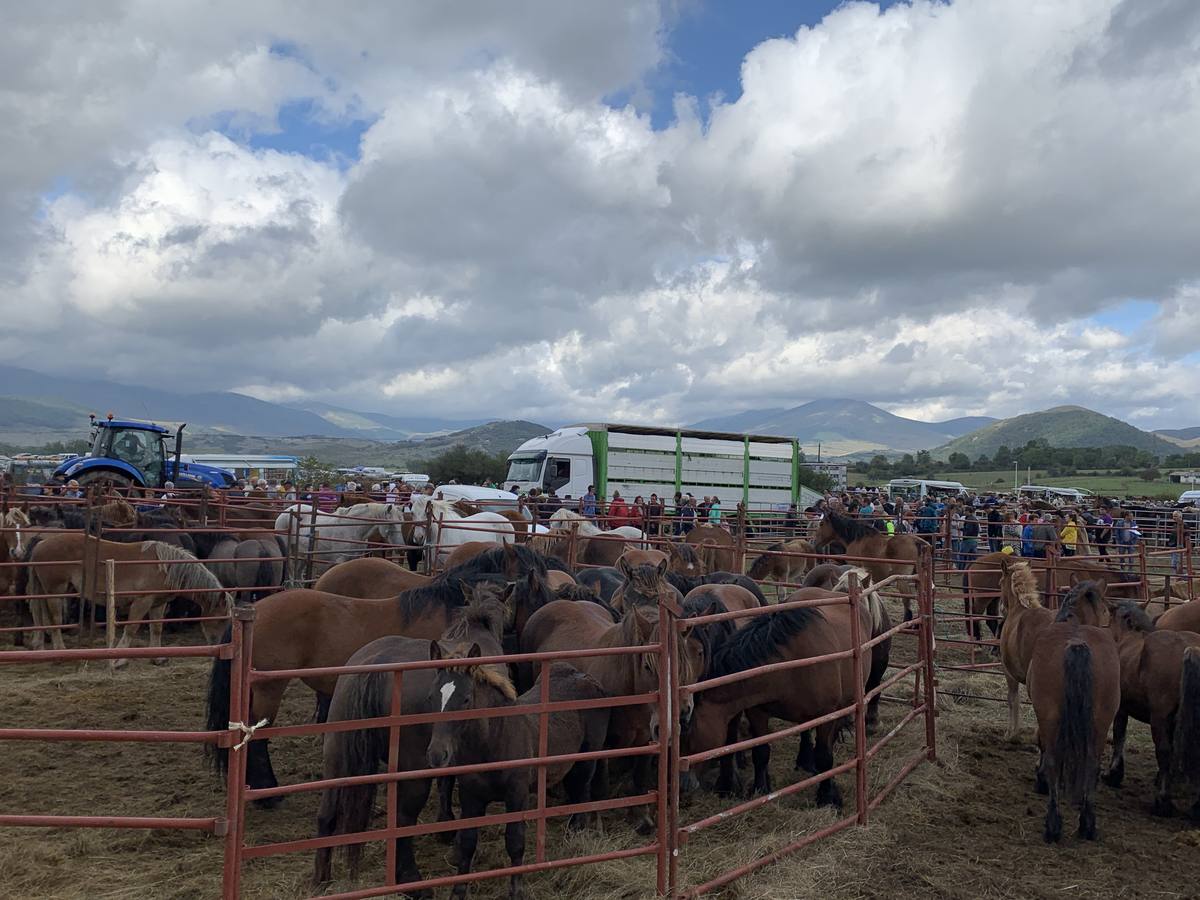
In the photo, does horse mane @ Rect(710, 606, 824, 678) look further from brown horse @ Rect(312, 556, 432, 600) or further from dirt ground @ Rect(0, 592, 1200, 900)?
brown horse @ Rect(312, 556, 432, 600)

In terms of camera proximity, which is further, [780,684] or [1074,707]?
[780,684]

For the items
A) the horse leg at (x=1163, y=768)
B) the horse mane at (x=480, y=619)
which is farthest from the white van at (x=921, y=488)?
the horse mane at (x=480, y=619)

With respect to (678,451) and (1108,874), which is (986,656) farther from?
(678,451)

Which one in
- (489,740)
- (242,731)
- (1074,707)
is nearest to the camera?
(242,731)

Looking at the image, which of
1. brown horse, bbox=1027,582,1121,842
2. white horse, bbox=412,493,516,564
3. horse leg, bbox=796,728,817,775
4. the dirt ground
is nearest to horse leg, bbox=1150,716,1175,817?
the dirt ground

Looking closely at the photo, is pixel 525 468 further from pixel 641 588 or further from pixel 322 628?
pixel 641 588

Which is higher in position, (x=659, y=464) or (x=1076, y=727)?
(x=659, y=464)

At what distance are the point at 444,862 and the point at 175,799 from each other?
84.2 inches

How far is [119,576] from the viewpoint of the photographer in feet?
32.9

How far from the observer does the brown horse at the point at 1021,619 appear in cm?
714

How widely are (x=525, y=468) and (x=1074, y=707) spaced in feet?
76.0

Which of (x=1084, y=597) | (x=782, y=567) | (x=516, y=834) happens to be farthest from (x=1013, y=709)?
(x=782, y=567)

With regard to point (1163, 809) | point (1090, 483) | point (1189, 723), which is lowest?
point (1163, 809)

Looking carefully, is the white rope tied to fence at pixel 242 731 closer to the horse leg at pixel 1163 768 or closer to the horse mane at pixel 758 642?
the horse mane at pixel 758 642
